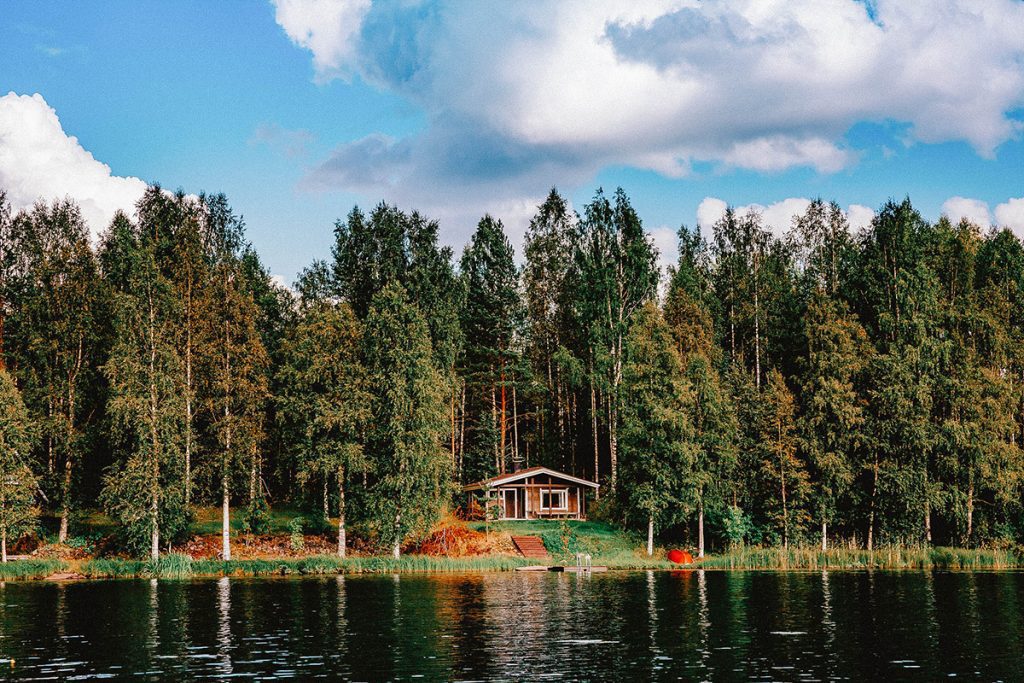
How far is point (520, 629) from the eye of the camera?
3553cm

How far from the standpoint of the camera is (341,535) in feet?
217

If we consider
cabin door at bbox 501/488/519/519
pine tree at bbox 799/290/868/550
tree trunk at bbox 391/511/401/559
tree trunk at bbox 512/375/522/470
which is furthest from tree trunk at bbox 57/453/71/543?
pine tree at bbox 799/290/868/550

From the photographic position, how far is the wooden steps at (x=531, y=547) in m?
69.2

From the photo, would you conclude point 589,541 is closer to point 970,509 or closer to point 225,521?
point 225,521

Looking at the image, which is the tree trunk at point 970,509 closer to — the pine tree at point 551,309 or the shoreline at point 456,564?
the shoreline at point 456,564

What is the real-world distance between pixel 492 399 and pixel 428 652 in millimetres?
53961

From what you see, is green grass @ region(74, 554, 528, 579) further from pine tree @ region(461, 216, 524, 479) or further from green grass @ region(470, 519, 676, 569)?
pine tree @ region(461, 216, 524, 479)

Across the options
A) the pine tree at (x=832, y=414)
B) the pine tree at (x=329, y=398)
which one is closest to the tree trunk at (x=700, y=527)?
the pine tree at (x=832, y=414)

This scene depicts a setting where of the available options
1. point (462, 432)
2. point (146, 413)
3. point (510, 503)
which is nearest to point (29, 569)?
point (146, 413)

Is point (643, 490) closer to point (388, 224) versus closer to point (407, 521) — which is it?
point (407, 521)

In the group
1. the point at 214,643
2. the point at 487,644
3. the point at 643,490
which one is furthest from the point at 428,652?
the point at 643,490

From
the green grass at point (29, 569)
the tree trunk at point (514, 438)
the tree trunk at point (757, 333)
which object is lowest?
the green grass at point (29, 569)

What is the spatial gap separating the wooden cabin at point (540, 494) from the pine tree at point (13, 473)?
110 ft

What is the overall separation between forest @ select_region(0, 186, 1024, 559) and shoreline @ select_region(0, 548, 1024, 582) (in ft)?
6.07
